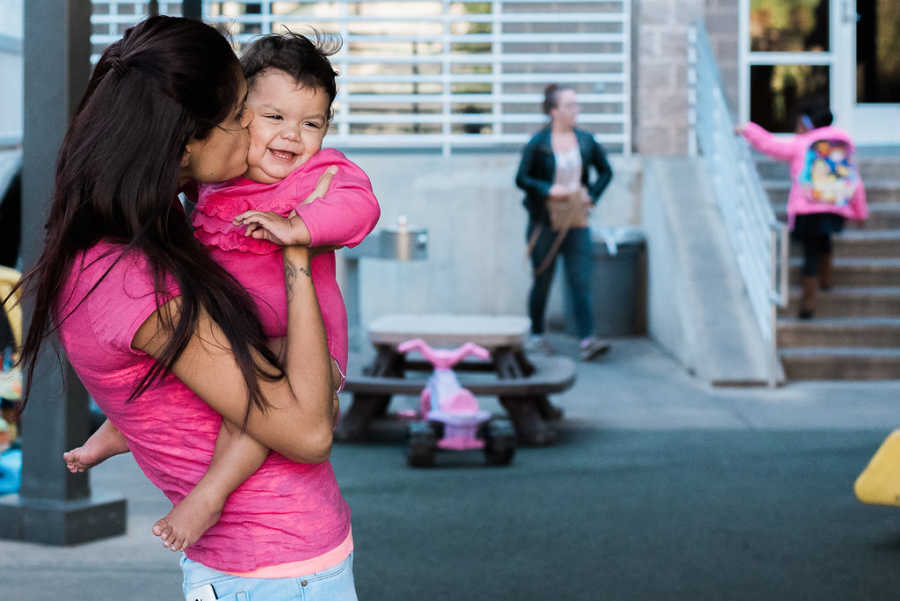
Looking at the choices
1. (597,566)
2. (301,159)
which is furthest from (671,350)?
(301,159)

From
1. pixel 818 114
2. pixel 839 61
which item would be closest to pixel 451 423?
pixel 818 114

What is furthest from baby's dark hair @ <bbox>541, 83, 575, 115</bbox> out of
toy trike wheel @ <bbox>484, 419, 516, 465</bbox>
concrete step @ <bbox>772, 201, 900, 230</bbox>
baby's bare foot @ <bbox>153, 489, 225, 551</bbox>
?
baby's bare foot @ <bbox>153, 489, 225, 551</bbox>

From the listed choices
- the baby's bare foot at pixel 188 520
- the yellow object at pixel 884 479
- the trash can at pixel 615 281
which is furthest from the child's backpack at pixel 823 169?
the baby's bare foot at pixel 188 520

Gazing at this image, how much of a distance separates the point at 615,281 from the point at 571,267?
163cm

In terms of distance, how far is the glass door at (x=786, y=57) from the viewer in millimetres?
12875

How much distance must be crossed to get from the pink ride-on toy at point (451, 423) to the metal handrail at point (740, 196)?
251cm

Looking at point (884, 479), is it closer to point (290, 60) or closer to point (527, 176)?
point (290, 60)

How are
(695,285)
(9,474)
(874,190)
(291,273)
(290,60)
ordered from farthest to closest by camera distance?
1. (874,190)
2. (695,285)
3. (9,474)
4. (290,60)
5. (291,273)

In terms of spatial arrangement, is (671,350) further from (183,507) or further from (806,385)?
(183,507)

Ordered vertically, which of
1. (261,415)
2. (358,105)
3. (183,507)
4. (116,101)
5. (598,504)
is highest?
(358,105)

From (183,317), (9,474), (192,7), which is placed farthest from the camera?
(9,474)

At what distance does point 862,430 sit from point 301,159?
19.5 feet

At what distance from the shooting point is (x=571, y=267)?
9.68 metres

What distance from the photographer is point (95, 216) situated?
168cm
